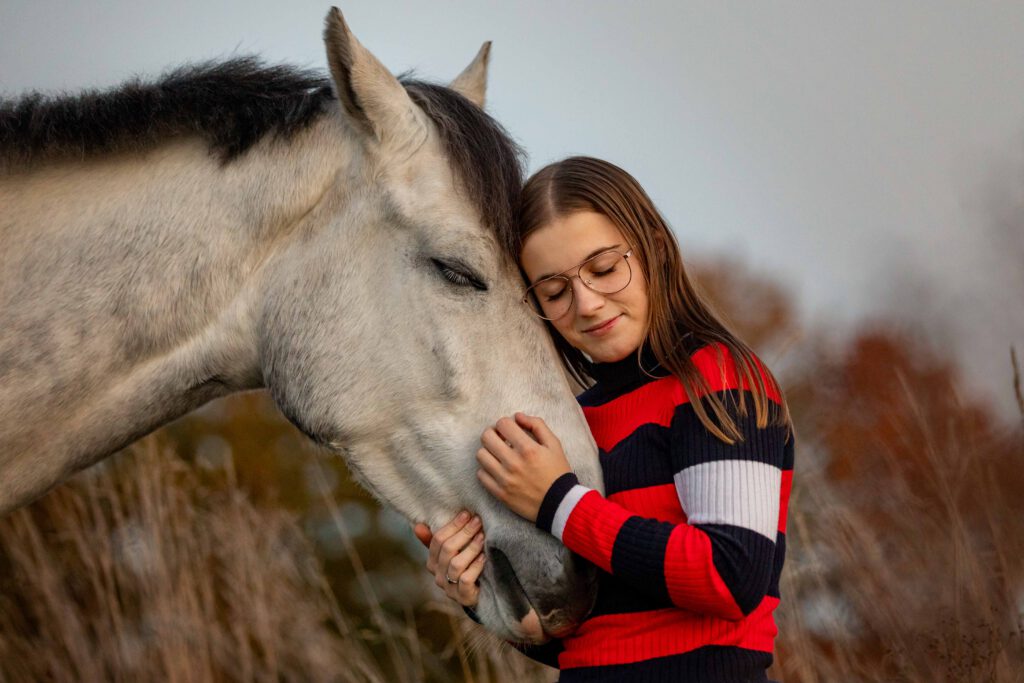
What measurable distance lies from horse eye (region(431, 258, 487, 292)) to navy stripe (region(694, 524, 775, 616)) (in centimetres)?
78

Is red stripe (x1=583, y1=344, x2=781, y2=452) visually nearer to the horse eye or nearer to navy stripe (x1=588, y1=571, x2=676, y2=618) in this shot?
navy stripe (x1=588, y1=571, x2=676, y2=618)

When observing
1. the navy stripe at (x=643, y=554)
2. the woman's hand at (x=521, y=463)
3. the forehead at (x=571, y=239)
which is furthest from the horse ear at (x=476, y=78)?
the navy stripe at (x=643, y=554)

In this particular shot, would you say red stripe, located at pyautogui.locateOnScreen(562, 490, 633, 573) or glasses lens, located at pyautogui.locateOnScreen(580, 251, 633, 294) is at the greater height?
glasses lens, located at pyautogui.locateOnScreen(580, 251, 633, 294)

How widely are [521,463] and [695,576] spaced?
44 cm

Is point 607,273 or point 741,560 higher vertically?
point 607,273

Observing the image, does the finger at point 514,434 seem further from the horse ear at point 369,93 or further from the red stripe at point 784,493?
the horse ear at point 369,93

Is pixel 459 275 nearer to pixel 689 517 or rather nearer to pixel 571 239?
pixel 571 239

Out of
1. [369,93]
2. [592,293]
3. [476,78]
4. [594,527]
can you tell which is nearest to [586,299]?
[592,293]

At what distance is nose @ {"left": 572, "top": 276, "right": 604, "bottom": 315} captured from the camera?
6.43 ft

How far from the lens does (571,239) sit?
201 cm

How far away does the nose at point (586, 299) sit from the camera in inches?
77.1

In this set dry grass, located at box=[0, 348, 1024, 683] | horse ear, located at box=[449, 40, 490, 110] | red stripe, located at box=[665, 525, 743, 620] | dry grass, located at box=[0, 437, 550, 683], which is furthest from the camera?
dry grass, located at box=[0, 437, 550, 683]

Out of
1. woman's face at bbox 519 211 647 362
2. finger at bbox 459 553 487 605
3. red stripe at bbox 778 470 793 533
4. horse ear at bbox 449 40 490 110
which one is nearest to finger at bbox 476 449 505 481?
finger at bbox 459 553 487 605

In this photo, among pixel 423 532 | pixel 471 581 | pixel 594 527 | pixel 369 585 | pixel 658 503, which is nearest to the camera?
pixel 594 527
